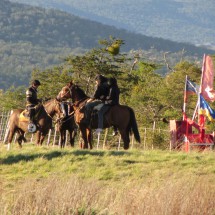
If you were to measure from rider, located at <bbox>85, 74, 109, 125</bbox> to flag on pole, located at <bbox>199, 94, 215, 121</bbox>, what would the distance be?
338cm

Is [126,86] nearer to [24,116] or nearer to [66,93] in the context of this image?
[24,116]

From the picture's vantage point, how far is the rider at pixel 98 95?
23891mm

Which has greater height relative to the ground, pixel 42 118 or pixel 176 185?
pixel 42 118

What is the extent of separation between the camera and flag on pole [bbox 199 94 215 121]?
25484mm

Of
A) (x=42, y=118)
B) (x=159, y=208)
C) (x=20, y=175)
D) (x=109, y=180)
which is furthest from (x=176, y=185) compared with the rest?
(x=42, y=118)

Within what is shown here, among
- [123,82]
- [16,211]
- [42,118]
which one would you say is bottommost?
[16,211]

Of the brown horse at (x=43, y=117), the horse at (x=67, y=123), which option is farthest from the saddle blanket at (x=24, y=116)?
the horse at (x=67, y=123)

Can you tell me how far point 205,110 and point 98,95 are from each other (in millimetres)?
3652

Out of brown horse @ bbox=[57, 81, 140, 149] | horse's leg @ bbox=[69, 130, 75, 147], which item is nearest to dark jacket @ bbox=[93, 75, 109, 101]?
brown horse @ bbox=[57, 81, 140, 149]

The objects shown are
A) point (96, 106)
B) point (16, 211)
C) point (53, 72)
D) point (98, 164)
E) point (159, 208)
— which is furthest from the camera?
point (53, 72)

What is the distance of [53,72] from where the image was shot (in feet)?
181

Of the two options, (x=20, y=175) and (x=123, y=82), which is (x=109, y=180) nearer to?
(x=20, y=175)

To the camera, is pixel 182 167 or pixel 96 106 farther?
pixel 96 106

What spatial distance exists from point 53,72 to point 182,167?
36861 mm
